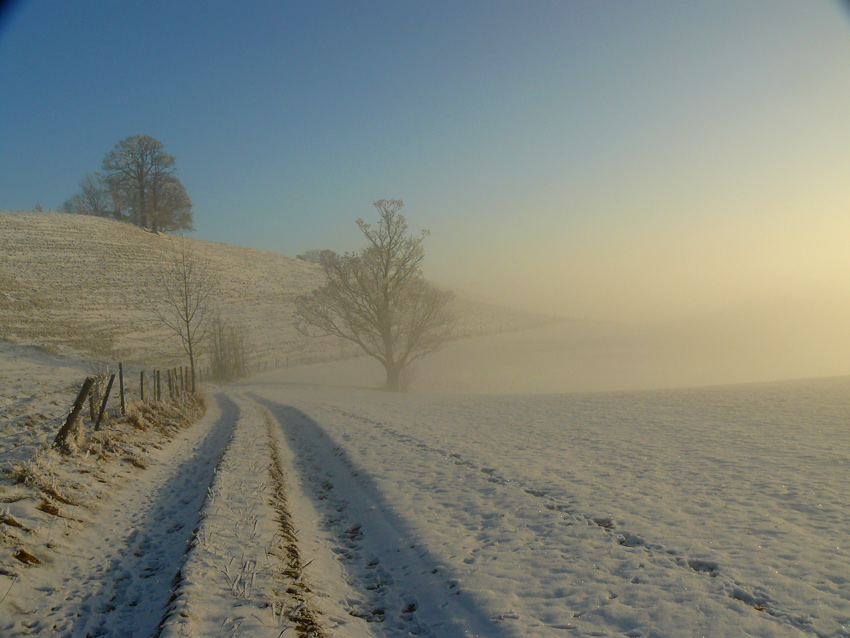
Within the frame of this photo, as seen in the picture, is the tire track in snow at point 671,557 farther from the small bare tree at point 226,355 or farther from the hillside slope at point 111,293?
the hillside slope at point 111,293

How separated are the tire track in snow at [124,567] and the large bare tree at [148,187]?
69.0 m

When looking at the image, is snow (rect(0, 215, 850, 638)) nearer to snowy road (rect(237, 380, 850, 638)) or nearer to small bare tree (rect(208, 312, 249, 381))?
snowy road (rect(237, 380, 850, 638))

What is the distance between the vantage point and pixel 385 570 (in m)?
6.38

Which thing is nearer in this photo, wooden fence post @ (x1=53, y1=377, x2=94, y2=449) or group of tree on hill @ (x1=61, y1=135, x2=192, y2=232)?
wooden fence post @ (x1=53, y1=377, x2=94, y2=449)

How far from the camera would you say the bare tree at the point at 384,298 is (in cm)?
3438

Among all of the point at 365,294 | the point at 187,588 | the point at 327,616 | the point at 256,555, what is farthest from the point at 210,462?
the point at 365,294

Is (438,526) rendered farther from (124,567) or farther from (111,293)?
(111,293)

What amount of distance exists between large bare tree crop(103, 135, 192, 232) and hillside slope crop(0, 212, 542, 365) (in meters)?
3.02

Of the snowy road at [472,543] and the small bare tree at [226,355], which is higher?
the small bare tree at [226,355]

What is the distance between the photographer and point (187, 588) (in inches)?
208

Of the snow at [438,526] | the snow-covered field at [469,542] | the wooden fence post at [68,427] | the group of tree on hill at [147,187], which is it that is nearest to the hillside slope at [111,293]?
Answer: the group of tree on hill at [147,187]

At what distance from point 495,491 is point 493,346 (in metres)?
55.6

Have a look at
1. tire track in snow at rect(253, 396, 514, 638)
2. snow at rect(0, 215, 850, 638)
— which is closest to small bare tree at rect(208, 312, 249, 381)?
snow at rect(0, 215, 850, 638)

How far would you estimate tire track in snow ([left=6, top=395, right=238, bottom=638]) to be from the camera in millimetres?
4914
